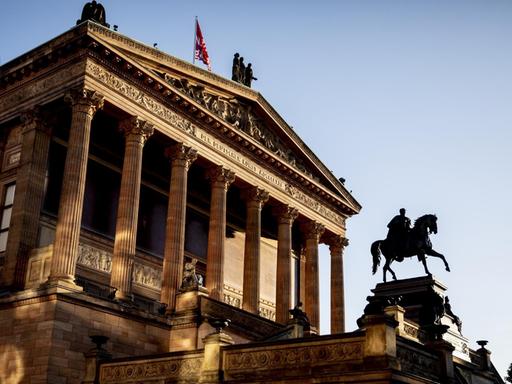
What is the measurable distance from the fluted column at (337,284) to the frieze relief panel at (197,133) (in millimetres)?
1499

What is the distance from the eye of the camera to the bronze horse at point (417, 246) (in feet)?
113

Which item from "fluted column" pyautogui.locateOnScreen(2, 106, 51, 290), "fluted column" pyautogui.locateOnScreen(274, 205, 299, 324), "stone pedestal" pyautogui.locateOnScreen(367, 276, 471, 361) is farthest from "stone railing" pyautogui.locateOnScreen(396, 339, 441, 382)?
"fluted column" pyautogui.locateOnScreen(274, 205, 299, 324)

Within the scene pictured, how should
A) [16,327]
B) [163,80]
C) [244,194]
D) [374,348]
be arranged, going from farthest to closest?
[244,194] < [163,80] < [16,327] < [374,348]

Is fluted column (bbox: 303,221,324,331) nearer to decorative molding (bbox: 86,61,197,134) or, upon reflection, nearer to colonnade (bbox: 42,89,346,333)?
colonnade (bbox: 42,89,346,333)

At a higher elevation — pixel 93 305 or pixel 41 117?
pixel 41 117

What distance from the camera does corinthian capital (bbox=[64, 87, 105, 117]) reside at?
1221 inches

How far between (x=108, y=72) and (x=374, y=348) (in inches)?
776

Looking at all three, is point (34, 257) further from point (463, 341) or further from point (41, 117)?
point (463, 341)

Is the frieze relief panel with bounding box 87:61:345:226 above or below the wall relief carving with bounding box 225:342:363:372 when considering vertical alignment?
above

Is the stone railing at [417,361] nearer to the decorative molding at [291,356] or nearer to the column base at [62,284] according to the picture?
the decorative molding at [291,356]

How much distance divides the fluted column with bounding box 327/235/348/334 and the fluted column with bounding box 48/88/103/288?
21.7 meters

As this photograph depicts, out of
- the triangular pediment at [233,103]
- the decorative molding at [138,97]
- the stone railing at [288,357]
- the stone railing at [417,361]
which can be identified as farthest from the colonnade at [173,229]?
the stone railing at [417,361]

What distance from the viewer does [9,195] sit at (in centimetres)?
3262

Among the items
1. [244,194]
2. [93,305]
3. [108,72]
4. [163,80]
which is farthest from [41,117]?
[244,194]
